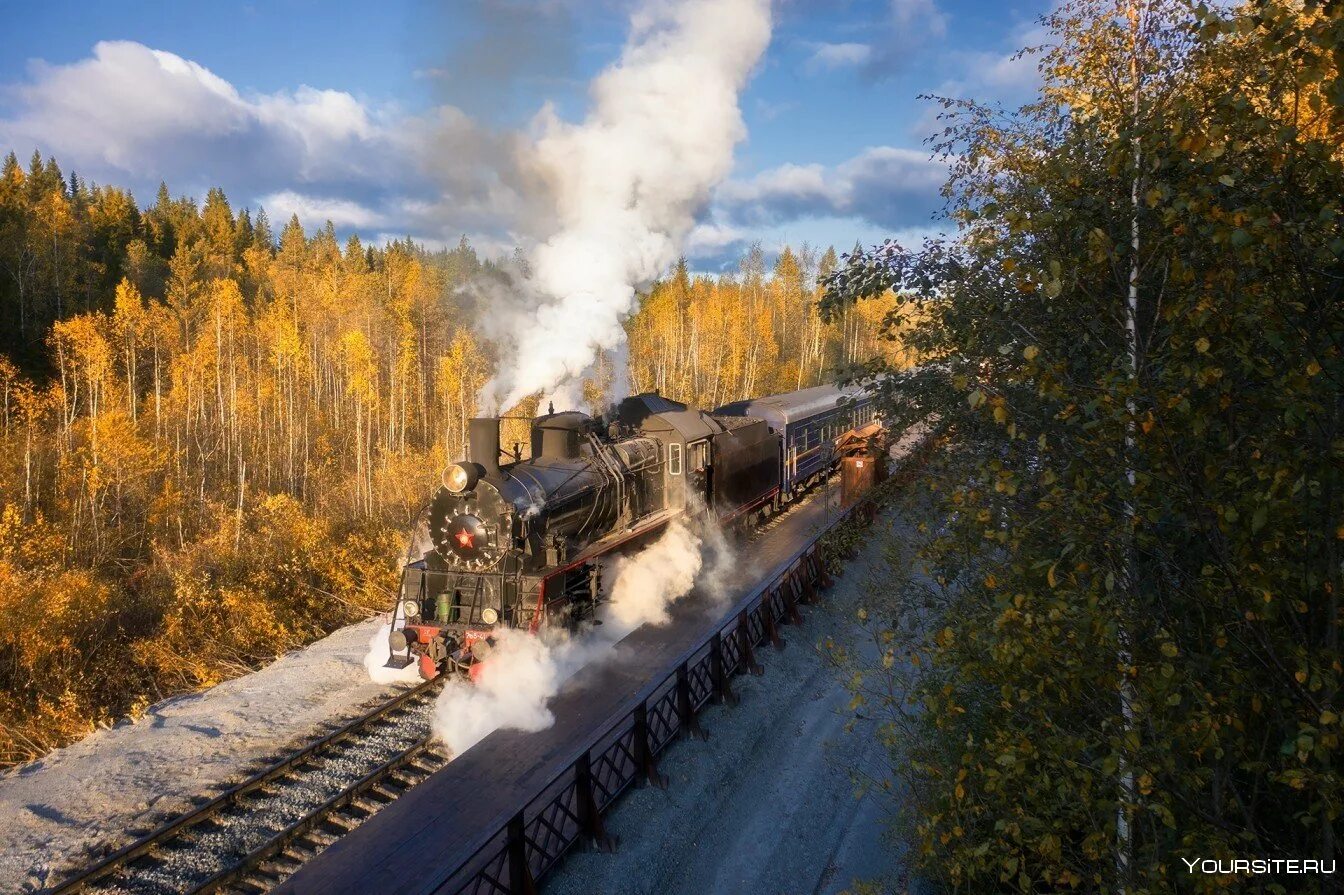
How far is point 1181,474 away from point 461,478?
9.28 meters

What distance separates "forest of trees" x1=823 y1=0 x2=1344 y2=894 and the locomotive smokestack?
724 cm

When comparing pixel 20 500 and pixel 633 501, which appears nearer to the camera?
pixel 633 501

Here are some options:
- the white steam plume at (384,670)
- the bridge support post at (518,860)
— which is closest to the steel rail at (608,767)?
the bridge support post at (518,860)

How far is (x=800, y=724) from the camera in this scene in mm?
10281

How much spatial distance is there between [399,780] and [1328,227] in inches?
373

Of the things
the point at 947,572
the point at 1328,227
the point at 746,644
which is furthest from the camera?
the point at 746,644

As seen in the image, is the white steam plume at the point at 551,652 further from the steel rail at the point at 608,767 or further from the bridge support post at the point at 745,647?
the bridge support post at the point at 745,647

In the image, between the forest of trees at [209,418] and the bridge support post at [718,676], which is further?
the forest of trees at [209,418]

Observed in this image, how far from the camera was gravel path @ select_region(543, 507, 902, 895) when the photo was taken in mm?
7258

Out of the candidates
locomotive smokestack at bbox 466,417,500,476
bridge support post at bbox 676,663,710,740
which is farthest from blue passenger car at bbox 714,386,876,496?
bridge support post at bbox 676,663,710,740

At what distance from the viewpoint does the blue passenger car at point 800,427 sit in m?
21.2

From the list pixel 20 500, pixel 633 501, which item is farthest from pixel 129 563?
pixel 633 501

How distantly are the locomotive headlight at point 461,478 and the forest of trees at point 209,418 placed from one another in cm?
644

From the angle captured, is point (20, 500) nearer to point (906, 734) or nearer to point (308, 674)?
point (308, 674)
